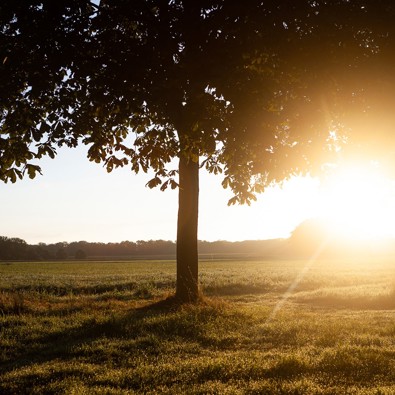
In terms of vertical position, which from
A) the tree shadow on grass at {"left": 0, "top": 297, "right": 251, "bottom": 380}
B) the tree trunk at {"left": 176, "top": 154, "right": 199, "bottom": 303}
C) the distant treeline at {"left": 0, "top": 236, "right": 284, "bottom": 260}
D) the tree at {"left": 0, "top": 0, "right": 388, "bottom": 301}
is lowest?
the distant treeline at {"left": 0, "top": 236, "right": 284, "bottom": 260}

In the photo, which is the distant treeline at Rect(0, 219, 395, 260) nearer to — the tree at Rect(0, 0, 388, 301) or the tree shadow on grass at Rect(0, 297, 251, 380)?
the tree shadow on grass at Rect(0, 297, 251, 380)

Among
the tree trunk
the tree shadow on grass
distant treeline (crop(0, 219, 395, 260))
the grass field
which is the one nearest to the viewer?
the grass field

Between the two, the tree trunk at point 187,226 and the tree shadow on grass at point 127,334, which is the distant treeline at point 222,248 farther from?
the tree shadow on grass at point 127,334

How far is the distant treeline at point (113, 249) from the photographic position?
131375mm

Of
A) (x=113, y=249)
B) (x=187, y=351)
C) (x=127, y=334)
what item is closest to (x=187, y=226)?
(x=127, y=334)

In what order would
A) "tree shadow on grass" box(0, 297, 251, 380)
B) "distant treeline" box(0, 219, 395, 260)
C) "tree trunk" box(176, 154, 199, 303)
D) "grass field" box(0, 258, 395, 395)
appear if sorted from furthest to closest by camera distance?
"distant treeline" box(0, 219, 395, 260), "tree trunk" box(176, 154, 199, 303), "tree shadow on grass" box(0, 297, 251, 380), "grass field" box(0, 258, 395, 395)

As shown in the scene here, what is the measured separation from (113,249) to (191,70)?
153 meters

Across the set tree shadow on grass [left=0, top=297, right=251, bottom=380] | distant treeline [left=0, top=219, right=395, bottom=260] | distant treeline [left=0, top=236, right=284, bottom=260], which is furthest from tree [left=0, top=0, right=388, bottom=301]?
distant treeline [left=0, top=236, right=284, bottom=260]

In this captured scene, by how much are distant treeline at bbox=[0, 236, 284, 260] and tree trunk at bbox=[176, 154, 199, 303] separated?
11832 centimetres

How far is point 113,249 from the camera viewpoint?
158375 millimetres

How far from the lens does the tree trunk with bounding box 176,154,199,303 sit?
16594 mm

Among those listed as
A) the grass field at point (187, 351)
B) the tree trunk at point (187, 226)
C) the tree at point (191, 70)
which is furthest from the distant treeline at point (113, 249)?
the tree at point (191, 70)

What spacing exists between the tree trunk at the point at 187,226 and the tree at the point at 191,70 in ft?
14.1

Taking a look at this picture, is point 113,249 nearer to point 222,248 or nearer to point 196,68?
point 222,248
